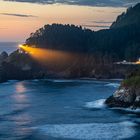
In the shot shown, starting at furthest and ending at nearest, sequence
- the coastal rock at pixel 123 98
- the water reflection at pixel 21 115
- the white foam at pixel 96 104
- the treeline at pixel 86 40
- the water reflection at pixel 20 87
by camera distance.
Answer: the treeline at pixel 86 40 → the water reflection at pixel 20 87 → the white foam at pixel 96 104 → the coastal rock at pixel 123 98 → the water reflection at pixel 21 115

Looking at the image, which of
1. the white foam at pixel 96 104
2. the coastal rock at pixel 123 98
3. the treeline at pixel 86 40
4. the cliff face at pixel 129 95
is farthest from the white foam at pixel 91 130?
the treeline at pixel 86 40

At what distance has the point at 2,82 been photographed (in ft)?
474

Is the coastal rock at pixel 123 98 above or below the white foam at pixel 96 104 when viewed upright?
above

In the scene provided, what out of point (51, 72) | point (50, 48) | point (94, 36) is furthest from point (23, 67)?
point (94, 36)

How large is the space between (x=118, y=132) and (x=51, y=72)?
9001 cm

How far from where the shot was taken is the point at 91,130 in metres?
74.4

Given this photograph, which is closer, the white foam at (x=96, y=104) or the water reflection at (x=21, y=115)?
the water reflection at (x=21, y=115)

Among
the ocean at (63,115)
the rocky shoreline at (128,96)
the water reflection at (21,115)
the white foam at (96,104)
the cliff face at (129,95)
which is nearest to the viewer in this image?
the ocean at (63,115)

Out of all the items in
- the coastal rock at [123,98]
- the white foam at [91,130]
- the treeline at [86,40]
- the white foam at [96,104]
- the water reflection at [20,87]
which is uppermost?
the treeline at [86,40]

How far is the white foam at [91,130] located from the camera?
71062 millimetres

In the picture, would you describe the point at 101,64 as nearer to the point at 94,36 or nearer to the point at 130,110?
the point at 94,36

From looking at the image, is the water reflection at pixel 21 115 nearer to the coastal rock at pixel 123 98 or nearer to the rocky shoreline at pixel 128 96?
the coastal rock at pixel 123 98

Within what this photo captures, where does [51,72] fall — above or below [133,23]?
below

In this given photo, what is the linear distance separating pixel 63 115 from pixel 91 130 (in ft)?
42.8
